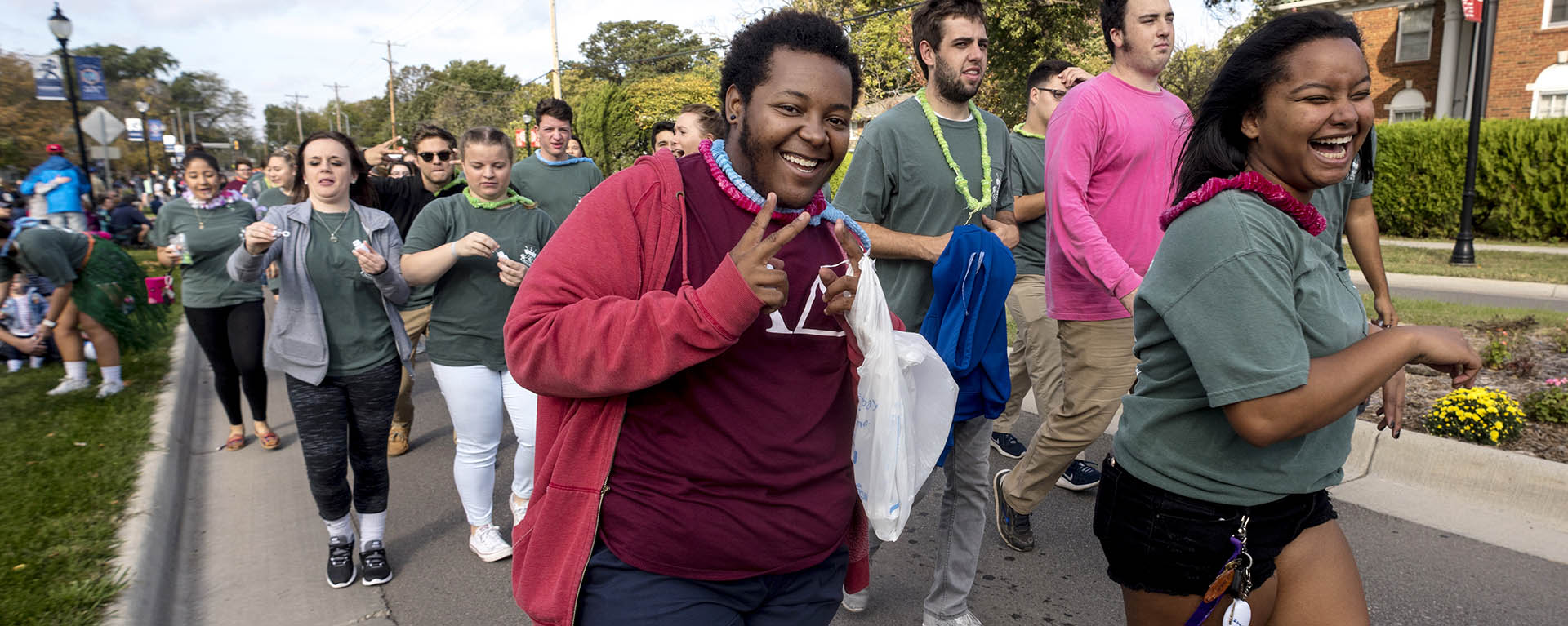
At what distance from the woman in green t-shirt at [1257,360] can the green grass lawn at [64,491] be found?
4.00 metres

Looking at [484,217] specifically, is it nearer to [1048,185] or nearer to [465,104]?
[1048,185]

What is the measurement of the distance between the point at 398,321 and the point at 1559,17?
2661 cm

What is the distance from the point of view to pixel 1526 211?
16391mm

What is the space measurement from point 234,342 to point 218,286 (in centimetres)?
38

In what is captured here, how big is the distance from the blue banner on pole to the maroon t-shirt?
972 inches

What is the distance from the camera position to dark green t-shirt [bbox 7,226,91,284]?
721cm

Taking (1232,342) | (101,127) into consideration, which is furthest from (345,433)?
(101,127)

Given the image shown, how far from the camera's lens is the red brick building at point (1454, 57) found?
2109 centimetres

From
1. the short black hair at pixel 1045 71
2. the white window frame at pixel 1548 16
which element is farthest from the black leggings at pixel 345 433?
the white window frame at pixel 1548 16

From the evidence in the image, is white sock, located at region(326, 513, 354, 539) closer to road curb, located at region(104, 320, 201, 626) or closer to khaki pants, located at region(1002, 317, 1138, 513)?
road curb, located at region(104, 320, 201, 626)

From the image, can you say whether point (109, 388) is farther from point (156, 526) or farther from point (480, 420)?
point (480, 420)

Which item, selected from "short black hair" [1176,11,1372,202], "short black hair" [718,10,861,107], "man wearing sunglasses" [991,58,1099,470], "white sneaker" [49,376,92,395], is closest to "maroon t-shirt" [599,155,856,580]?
"short black hair" [718,10,861,107]

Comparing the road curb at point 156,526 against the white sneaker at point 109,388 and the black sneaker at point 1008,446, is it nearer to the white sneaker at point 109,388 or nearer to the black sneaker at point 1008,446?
the white sneaker at point 109,388

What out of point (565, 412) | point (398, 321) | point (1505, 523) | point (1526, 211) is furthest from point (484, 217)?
point (1526, 211)
